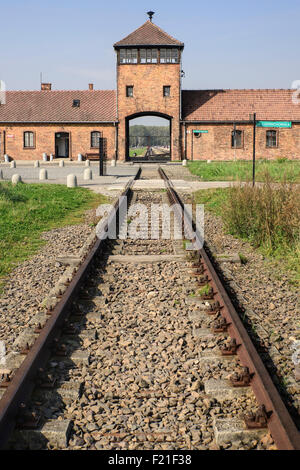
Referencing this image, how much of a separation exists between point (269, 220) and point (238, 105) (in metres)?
36.5

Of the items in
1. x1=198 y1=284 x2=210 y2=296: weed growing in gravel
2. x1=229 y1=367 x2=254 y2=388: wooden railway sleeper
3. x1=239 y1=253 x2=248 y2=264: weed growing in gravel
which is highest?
x1=239 y1=253 x2=248 y2=264: weed growing in gravel

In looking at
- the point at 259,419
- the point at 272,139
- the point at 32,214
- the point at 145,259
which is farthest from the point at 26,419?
the point at 272,139

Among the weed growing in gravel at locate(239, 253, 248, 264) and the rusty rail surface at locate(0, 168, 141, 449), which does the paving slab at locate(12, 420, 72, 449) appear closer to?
the rusty rail surface at locate(0, 168, 141, 449)

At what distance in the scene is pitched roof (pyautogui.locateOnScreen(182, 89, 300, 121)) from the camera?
41.8m

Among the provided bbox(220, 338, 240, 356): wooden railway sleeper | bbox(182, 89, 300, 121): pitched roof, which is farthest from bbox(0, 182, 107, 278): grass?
bbox(182, 89, 300, 121): pitched roof

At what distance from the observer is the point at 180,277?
6199mm

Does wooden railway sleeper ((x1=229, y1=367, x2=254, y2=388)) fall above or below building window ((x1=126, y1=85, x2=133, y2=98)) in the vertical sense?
below

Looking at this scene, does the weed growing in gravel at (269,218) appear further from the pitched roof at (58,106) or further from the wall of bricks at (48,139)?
the pitched roof at (58,106)

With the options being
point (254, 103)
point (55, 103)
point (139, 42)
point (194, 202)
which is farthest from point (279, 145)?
point (194, 202)

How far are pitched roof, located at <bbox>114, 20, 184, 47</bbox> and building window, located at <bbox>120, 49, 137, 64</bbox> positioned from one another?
2.18ft

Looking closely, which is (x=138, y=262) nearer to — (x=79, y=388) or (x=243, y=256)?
(x=243, y=256)

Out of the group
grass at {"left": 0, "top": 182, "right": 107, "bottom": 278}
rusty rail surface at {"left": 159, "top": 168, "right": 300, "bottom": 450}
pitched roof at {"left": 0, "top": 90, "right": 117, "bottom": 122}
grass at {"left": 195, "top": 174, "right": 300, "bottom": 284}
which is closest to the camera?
rusty rail surface at {"left": 159, "top": 168, "right": 300, "bottom": 450}

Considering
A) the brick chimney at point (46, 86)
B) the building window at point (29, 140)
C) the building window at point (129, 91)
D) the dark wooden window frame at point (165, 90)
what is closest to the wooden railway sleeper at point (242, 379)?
the dark wooden window frame at point (165, 90)

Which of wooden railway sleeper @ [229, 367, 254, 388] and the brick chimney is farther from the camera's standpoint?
the brick chimney
